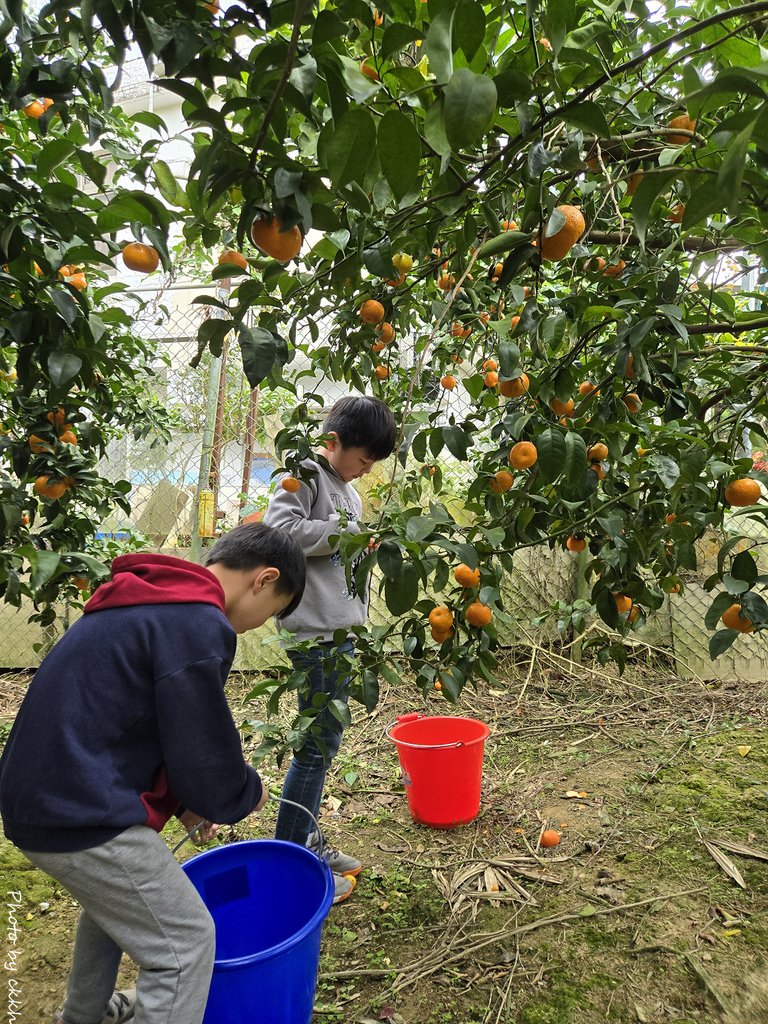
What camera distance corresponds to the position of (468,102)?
58 centimetres

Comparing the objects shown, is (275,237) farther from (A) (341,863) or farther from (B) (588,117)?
(A) (341,863)

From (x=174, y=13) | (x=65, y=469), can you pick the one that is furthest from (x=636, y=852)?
(x=174, y=13)

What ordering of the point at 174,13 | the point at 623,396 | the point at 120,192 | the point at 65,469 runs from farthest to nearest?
the point at 65,469 < the point at 623,396 < the point at 120,192 < the point at 174,13

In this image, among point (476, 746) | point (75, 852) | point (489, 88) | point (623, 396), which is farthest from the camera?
point (476, 746)

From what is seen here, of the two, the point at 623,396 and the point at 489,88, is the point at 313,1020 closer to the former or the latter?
the point at 623,396

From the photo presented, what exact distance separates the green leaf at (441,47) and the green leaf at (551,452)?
70 cm

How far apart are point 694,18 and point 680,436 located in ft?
2.38

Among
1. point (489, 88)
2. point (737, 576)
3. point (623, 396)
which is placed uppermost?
point (489, 88)

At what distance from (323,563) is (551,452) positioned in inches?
28.4

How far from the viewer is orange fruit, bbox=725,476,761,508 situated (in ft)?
3.96

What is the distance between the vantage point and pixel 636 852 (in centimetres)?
187

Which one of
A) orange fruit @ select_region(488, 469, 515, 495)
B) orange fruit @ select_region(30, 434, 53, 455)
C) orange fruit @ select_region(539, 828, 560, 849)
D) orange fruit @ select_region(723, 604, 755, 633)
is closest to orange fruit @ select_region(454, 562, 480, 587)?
orange fruit @ select_region(488, 469, 515, 495)

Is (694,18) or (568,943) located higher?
(694,18)

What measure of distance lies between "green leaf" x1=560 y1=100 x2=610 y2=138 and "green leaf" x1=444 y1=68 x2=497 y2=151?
205mm
